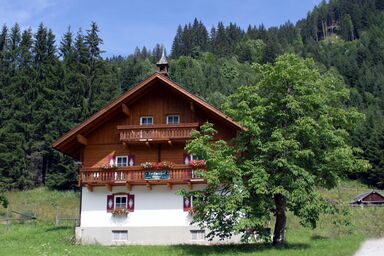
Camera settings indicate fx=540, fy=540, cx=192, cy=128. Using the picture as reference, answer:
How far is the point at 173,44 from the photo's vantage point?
194 meters

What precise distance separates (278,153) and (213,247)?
600cm

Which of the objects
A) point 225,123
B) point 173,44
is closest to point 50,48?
point 225,123

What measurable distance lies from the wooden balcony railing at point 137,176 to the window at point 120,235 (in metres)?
2.92

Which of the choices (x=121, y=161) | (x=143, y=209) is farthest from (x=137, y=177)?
(x=121, y=161)

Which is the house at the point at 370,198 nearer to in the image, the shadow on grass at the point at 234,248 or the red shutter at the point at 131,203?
the red shutter at the point at 131,203

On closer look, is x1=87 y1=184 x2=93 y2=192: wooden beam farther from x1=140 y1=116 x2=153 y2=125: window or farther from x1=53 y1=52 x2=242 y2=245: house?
x1=140 y1=116 x2=153 y2=125: window

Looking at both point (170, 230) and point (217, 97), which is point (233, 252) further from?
point (217, 97)

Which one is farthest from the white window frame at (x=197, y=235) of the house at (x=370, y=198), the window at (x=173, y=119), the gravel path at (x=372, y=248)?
the house at (x=370, y=198)

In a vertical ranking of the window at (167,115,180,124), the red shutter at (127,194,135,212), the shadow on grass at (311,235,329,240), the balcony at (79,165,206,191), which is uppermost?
the window at (167,115,180,124)

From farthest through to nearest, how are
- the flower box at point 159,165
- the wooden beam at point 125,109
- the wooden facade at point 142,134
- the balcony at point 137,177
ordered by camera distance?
1. the wooden beam at point 125,109
2. the wooden facade at point 142,134
3. the flower box at point 159,165
4. the balcony at point 137,177

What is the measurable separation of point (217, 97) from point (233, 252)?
241 feet

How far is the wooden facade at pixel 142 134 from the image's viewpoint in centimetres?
3216

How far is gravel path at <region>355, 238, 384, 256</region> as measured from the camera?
2252 cm

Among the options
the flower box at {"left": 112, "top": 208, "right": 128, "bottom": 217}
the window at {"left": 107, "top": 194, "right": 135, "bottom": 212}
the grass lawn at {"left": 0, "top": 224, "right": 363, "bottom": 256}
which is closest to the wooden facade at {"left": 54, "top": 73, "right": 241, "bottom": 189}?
the window at {"left": 107, "top": 194, "right": 135, "bottom": 212}
